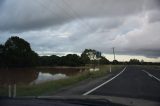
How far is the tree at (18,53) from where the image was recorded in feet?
366

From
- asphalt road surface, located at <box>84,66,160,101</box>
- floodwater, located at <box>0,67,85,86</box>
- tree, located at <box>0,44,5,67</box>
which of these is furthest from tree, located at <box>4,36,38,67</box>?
asphalt road surface, located at <box>84,66,160,101</box>

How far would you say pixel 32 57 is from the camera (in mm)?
120500

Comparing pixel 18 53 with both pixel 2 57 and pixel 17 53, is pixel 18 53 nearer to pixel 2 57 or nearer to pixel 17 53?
pixel 17 53

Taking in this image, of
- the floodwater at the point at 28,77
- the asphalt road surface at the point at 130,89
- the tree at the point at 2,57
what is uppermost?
the tree at the point at 2,57

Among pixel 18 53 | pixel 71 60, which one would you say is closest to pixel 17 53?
pixel 18 53

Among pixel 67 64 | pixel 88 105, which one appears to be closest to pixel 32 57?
pixel 67 64

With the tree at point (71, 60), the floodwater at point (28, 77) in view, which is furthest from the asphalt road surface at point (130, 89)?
the tree at point (71, 60)

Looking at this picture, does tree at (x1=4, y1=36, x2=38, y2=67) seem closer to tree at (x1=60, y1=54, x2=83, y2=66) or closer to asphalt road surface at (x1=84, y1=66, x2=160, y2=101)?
tree at (x1=60, y1=54, x2=83, y2=66)

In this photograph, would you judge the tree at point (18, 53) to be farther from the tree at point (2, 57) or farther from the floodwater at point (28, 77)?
the floodwater at point (28, 77)

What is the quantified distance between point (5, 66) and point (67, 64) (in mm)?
52974

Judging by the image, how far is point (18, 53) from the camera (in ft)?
376

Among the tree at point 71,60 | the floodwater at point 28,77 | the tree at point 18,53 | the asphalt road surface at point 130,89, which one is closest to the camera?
the asphalt road surface at point 130,89

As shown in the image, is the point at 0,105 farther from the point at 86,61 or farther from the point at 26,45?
the point at 86,61

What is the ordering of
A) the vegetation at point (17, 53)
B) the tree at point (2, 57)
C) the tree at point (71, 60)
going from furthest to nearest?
the tree at point (71, 60), the vegetation at point (17, 53), the tree at point (2, 57)
